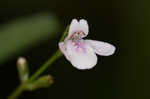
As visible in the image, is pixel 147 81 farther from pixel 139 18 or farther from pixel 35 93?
pixel 35 93

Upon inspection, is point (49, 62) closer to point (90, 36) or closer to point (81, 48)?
point (81, 48)

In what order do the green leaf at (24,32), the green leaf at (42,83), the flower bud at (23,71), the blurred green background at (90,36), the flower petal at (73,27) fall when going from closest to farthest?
the flower petal at (73,27) < the green leaf at (42,83) < the flower bud at (23,71) < the green leaf at (24,32) < the blurred green background at (90,36)

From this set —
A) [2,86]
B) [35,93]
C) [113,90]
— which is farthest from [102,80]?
[2,86]

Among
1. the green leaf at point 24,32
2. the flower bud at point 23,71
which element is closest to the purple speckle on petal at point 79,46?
the flower bud at point 23,71

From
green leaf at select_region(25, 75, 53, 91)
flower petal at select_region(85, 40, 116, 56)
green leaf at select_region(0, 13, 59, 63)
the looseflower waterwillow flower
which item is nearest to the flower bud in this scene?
green leaf at select_region(25, 75, 53, 91)

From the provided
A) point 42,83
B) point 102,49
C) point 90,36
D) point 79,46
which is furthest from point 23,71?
point 90,36

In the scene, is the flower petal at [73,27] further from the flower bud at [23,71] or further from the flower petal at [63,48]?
the flower bud at [23,71]

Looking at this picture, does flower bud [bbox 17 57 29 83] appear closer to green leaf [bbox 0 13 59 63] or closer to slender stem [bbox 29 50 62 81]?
slender stem [bbox 29 50 62 81]
